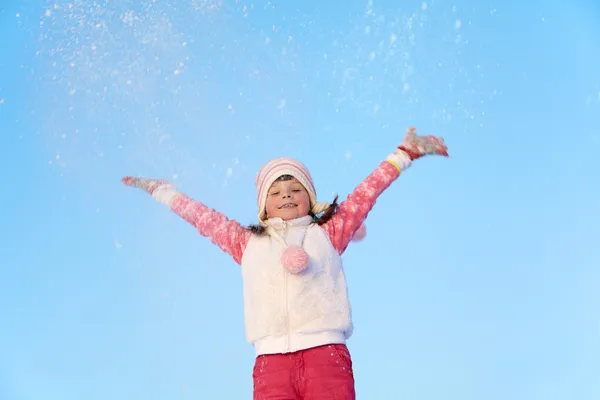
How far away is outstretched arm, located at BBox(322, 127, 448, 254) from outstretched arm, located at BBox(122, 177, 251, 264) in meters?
0.33

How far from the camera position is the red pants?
2.35 metres

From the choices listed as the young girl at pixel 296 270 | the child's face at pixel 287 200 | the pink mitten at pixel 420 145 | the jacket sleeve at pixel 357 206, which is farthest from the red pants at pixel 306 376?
the pink mitten at pixel 420 145

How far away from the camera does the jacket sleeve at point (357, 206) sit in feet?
8.76

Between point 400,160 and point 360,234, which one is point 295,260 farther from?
point 400,160

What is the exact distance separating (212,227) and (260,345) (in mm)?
535

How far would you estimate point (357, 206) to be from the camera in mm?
2756

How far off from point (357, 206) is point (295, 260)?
446 millimetres

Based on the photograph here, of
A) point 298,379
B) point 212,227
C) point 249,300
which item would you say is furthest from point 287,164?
point 298,379

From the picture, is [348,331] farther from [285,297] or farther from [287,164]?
[287,164]

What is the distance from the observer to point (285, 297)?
2.45m

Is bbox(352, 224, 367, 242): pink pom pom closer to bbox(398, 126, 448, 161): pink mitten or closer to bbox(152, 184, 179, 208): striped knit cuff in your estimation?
bbox(398, 126, 448, 161): pink mitten

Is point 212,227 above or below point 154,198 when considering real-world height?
below

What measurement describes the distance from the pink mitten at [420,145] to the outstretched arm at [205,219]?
2.47 ft

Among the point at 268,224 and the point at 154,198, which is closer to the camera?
the point at 268,224
